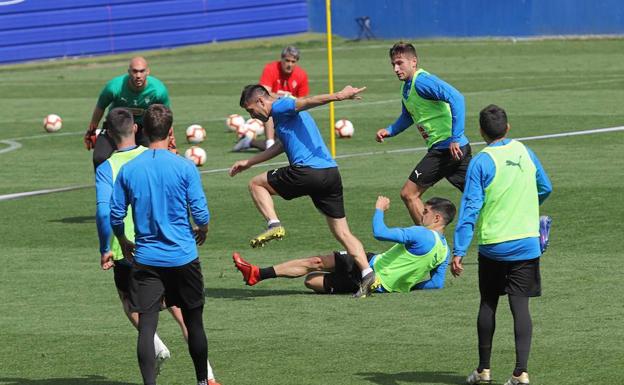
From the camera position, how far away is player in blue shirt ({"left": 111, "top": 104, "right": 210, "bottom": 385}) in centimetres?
845

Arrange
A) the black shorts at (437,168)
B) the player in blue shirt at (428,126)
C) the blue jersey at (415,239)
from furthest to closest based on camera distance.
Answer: the black shorts at (437,168)
the player in blue shirt at (428,126)
the blue jersey at (415,239)

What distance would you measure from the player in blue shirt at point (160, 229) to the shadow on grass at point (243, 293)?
11.8ft

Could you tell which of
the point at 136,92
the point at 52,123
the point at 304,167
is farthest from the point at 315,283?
the point at 52,123

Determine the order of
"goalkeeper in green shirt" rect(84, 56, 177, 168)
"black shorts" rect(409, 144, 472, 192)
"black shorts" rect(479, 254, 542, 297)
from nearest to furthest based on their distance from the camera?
1. "black shorts" rect(479, 254, 542, 297)
2. "black shorts" rect(409, 144, 472, 192)
3. "goalkeeper in green shirt" rect(84, 56, 177, 168)

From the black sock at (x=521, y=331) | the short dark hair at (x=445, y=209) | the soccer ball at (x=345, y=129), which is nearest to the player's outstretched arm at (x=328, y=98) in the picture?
the short dark hair at (x=445, y=209)

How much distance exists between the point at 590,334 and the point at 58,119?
17.7 meters

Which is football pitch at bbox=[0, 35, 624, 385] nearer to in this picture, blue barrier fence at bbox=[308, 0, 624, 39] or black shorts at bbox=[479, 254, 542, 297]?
black shorts at bbox=[479, 254, 542, 297]

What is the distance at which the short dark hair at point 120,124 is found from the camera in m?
9.01

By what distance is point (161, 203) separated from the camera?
8453mm

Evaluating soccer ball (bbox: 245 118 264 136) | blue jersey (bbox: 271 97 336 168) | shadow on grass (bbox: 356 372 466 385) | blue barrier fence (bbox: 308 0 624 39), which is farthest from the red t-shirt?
blue barrier fence (bbox: 308 0 624 39)

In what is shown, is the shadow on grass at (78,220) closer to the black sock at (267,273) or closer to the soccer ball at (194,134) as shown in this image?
the black sock at (267,273)

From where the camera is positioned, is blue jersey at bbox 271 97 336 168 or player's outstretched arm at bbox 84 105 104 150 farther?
player's outstretched arm at bbox 84 105 104 150

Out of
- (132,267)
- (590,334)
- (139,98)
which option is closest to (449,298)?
(590,334)

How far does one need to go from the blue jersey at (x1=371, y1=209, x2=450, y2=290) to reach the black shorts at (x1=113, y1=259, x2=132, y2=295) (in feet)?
8.37
